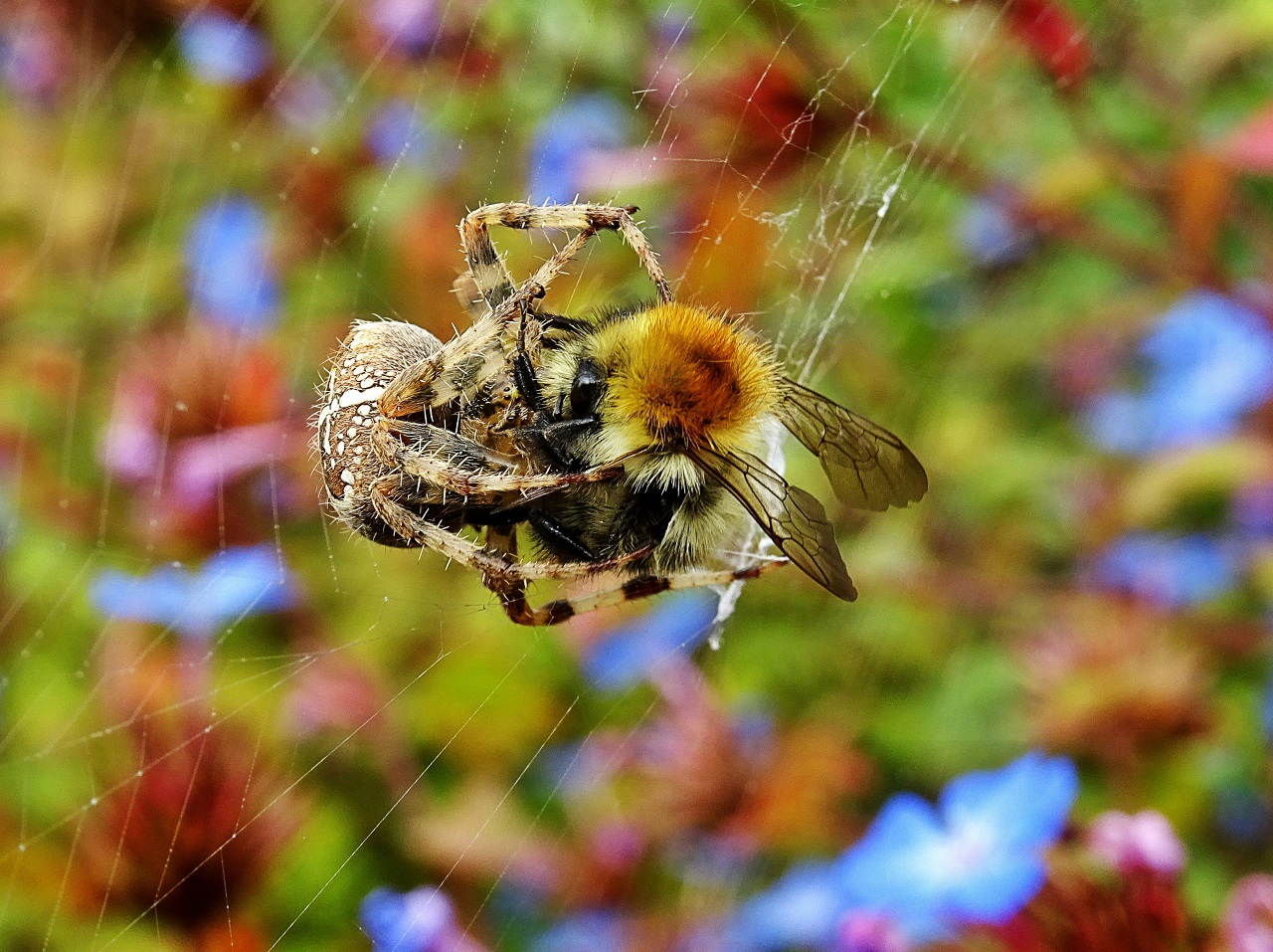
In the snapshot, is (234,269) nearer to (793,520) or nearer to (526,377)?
(526,377)

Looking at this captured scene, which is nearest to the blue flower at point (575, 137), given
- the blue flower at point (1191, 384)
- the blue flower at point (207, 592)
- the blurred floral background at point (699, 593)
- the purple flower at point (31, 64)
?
the blurred floral background at point (699, 593)

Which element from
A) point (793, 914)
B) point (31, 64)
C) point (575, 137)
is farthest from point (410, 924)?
point (31, 64)

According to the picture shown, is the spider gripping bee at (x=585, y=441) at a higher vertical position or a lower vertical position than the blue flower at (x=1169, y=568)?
lower

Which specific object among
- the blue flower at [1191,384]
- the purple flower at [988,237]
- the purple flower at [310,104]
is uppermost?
the purple flower at [310,104]

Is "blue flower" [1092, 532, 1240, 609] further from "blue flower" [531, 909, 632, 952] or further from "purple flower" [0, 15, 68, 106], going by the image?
"purple flower" [0, 15, 68, 106]

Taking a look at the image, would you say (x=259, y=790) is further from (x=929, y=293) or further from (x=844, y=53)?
(x=929, y=293)

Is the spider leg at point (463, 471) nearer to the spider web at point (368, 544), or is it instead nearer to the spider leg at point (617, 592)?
the spider leg at point (617, 592)

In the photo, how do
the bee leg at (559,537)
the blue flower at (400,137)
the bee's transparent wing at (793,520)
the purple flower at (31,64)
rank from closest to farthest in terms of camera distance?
the bee's transparent wing at (793,520)
the bee leg at (559,537)
the blue flower at (400,137)
the purple flower at (31,64)
